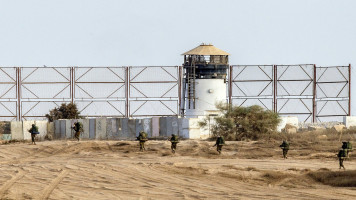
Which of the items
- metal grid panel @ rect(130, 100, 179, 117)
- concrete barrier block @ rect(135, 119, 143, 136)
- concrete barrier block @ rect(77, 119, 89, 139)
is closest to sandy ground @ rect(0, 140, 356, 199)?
concrete barrier block @ rect(135, 119, 143, 136)

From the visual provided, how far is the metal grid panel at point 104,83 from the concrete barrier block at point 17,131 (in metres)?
6.24

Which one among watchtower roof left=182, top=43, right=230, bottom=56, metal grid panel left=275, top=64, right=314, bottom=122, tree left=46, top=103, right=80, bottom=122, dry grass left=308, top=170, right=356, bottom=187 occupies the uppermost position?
watchtower roof left=182, top=43, right=230, bottom=56

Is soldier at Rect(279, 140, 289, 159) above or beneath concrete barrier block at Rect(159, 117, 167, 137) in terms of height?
beneath

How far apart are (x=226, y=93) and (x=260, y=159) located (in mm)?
26965

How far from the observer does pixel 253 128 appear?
177 ft

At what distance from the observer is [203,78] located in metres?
61.7

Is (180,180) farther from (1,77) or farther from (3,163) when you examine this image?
(1,77)

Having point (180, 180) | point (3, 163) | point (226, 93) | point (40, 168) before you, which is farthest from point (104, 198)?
point (226, 93)

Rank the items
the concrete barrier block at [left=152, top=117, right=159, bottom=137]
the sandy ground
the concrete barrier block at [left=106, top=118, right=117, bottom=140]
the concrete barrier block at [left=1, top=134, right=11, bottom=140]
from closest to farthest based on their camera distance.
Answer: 1. the sandy ground
2. the concrete barrier block at [left=152, top=117, right=159, bottom=137]
3. the concrete barrier block at [left=106, top=118, right=117, bottom=140]
4. the concrete barrier block at [left=1, top=134, right=11, bottom=140]

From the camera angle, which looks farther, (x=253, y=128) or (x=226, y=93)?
(x=226, y=93)

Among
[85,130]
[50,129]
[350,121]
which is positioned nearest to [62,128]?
[50,129]

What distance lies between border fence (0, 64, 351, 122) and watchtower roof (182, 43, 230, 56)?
3.26 meters

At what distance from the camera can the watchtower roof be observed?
6172cm

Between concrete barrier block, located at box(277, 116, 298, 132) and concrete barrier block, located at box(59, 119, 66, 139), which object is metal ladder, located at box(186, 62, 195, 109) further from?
concrete barrier block, located at box(59, 119, 66, 139)
